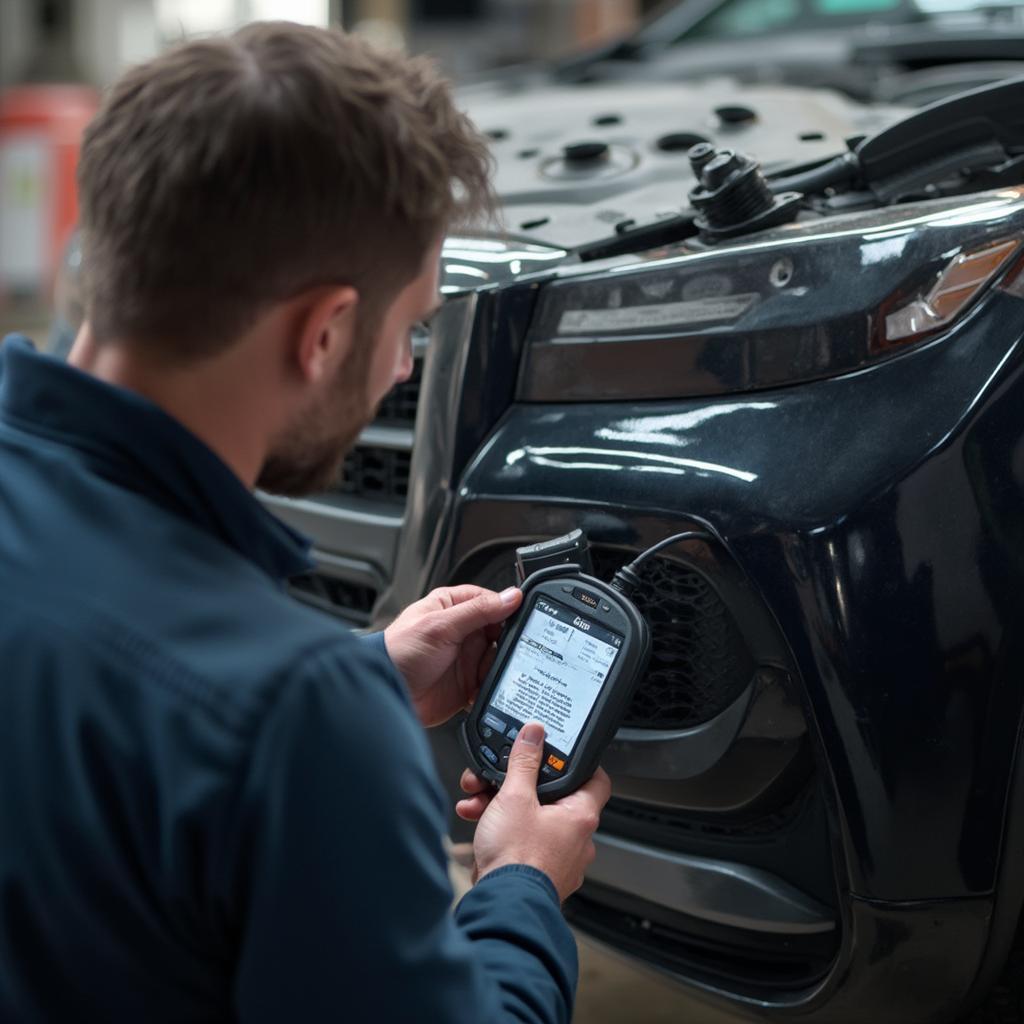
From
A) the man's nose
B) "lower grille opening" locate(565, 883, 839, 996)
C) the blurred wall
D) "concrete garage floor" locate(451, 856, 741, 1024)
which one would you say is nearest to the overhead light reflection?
the man's nose

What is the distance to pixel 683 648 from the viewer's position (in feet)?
5.32

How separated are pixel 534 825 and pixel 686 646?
1.16 feet

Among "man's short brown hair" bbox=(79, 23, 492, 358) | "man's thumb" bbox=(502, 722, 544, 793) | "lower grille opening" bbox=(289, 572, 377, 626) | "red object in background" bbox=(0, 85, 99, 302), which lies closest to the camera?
"man's short brown hair" bbox=(79, 23, 492, 358)

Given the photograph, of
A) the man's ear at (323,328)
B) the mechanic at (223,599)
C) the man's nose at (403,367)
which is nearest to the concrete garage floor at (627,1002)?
the mechanic at (223,599)

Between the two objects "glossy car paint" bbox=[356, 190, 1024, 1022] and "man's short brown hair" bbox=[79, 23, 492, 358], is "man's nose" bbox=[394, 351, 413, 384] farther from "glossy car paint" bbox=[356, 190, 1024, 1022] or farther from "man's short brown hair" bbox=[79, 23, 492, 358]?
"glossy car paint" bbox=[356, 190, 1024, 1022]

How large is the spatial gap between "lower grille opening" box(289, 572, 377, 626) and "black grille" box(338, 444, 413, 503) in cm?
13

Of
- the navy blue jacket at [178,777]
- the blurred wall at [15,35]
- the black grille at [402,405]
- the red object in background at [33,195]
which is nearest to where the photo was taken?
the navy blue jacket at [178,777]

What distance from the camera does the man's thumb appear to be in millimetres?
1415

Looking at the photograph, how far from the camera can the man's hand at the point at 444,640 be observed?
5.15ft

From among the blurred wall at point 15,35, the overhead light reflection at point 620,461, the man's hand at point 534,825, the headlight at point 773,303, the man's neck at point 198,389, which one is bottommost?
the blurred wall at point 15,35

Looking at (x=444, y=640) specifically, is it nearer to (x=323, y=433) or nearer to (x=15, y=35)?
(x=323, y=433)

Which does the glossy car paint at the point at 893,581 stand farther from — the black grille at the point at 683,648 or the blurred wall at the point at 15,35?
the blurred wall at the point at 15,35

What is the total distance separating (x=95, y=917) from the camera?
3.01 feet

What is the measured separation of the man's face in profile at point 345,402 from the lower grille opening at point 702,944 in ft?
2.72
